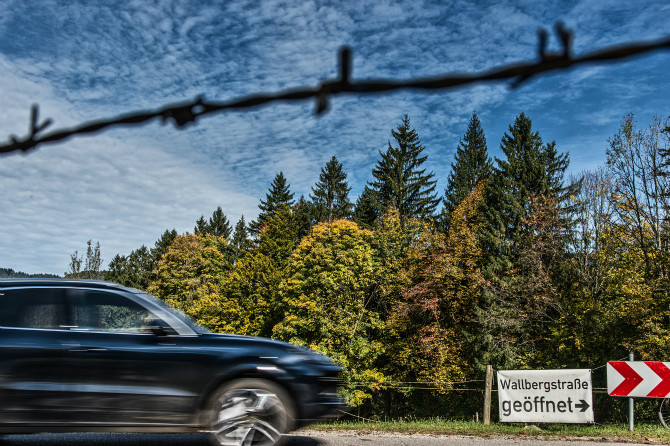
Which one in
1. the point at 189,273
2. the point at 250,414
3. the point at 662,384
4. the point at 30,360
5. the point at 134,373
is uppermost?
the point at 189,273

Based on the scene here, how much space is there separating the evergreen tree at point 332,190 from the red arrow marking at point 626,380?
54.3m

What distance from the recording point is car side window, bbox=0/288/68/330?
528 centimetres

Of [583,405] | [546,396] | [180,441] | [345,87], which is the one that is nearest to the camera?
[345,87]

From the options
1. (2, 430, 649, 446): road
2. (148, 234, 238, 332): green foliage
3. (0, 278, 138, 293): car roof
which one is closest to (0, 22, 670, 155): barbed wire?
(0, 278, 138, 293): car roof

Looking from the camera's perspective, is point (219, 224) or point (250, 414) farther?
point (219, 224)

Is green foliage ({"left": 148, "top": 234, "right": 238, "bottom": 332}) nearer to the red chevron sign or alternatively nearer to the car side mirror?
the red chevron sign

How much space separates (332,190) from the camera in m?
66.2

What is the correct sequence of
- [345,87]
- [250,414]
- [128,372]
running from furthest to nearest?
[250,414]
[128,372]
[345,87]

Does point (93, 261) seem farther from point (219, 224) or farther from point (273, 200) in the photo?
point (219, 224)

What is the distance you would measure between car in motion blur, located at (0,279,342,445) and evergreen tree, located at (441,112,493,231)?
46735 millimetres

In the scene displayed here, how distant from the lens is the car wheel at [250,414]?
17.0 feet

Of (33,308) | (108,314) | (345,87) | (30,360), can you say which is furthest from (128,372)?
(345,87)

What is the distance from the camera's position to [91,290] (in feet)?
18.1

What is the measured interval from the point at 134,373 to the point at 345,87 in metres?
4.71
